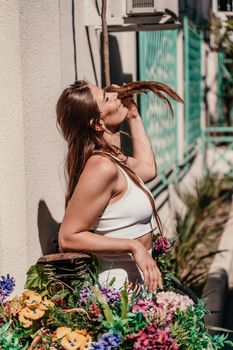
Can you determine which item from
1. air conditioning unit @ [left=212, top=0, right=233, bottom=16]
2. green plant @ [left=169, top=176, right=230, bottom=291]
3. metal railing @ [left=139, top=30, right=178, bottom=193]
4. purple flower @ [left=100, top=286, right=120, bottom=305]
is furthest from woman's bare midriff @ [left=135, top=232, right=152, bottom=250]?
air conditioning unit @ [left=212, top=0, right=233, bottom=16]

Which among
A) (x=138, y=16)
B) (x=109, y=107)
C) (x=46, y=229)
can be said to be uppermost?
(x=138, y=16)

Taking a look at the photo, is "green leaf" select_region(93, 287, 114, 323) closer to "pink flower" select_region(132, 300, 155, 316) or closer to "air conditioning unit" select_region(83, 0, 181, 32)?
"pink flower" select_region(132, 300, 155, 316)

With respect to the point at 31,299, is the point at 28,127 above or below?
above

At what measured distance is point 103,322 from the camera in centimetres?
257

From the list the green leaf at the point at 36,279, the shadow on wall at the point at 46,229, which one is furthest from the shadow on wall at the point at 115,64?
the green leaf at the point at 36,279

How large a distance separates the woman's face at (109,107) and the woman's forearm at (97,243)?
1.92ft

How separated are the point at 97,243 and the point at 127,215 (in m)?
0.25

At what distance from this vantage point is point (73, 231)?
3.26 metres

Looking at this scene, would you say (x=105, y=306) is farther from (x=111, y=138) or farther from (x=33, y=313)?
(x=111, y=138)

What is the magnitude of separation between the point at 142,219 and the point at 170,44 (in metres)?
5.86

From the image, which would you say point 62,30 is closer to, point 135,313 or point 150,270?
point 150,270

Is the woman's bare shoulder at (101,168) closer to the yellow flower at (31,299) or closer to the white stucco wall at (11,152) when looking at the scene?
the white stucco wall at (11,152)

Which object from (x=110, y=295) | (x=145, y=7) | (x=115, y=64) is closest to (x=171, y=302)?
(x=110, y=295)

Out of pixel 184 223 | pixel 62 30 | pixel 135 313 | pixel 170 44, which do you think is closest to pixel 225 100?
pixel 170 44
